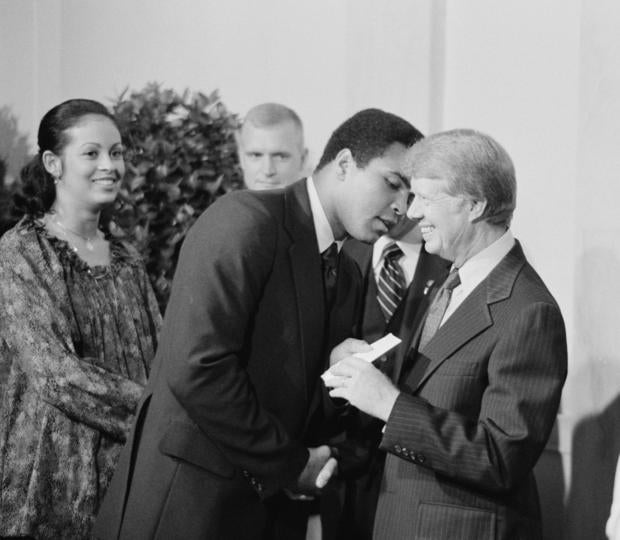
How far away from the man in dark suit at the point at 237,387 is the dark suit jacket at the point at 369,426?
217 mm

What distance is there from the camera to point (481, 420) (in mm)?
2586

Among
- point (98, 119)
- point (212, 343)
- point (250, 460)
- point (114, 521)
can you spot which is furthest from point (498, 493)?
point (98, 119)

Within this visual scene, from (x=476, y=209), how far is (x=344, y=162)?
0.42 meters

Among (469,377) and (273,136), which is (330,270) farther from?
(273,136)

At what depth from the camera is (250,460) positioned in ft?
→ 8.56

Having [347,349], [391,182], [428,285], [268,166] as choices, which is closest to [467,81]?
[268,166]

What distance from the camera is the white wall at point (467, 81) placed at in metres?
3.73

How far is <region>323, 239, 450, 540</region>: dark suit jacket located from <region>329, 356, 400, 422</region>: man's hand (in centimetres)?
29

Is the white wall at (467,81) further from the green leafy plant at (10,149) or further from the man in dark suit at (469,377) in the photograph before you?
the man in dark suit at (469,377)

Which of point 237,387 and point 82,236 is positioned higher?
point 82,236

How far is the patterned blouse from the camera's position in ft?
10.6

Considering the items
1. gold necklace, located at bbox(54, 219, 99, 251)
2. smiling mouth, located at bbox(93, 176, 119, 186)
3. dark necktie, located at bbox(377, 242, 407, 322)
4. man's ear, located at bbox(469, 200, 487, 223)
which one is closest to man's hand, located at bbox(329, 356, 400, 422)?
man's ear, located at bbox(469, 200, 487, 223)

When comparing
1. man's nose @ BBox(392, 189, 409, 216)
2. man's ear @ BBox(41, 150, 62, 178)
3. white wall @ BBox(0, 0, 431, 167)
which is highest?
white wall @ BBox(0, 0, 431, 167)

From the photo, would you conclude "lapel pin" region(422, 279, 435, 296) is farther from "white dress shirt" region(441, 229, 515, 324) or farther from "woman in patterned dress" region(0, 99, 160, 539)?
"woman in patterned dress" region(0, 99, 160, 539)
